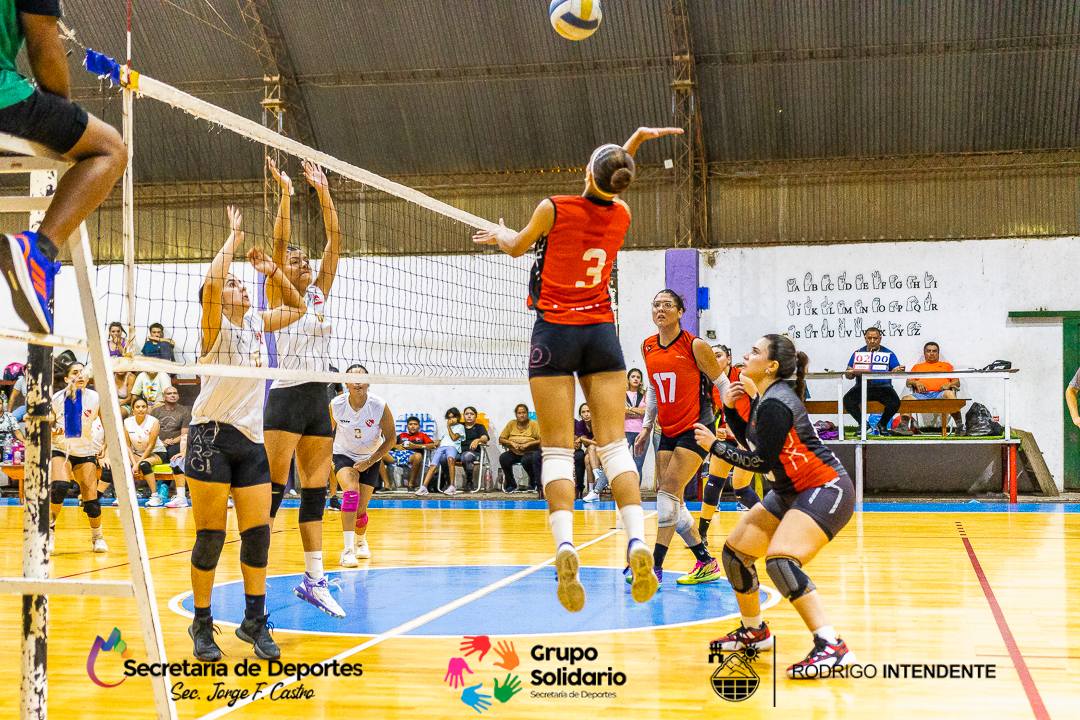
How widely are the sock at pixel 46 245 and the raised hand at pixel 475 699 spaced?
2460mm

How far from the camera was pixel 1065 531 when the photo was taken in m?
11.3

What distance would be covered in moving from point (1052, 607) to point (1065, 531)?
521 centimetres

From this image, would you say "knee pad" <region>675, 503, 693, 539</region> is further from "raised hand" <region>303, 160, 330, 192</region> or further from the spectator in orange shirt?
the spectator in orange shirt

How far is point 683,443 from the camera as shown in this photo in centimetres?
756

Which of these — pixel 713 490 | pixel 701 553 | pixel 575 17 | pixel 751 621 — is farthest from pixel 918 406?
pixel 751 621

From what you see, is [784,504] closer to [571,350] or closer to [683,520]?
[571,350]

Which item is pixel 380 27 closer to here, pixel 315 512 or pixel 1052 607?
pixel 315 512

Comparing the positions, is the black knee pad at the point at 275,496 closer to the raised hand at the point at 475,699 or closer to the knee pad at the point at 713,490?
the raised hand at the point at 475,699

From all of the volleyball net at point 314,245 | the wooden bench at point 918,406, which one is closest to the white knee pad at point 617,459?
the wooden bench at point 918,406

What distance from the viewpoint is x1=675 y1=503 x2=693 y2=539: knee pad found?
7.44 metres

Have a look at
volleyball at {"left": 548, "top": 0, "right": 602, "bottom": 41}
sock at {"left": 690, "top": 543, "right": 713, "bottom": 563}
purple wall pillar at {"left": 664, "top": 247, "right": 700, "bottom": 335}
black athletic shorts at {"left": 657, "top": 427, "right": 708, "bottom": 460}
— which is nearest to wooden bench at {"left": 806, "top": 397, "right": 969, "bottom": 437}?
purple wall pillar at {"left": 664, "top": 247, "right": 700, "bottom": 335}

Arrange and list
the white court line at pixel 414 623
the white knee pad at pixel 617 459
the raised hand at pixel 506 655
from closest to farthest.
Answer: the white court line at pixel 414 623 < the white knee pad at pixel 617 459 < the raised hand at pixel 506 655

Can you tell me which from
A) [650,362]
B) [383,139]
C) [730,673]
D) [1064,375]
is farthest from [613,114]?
[730,673]

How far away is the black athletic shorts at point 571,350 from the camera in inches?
188
